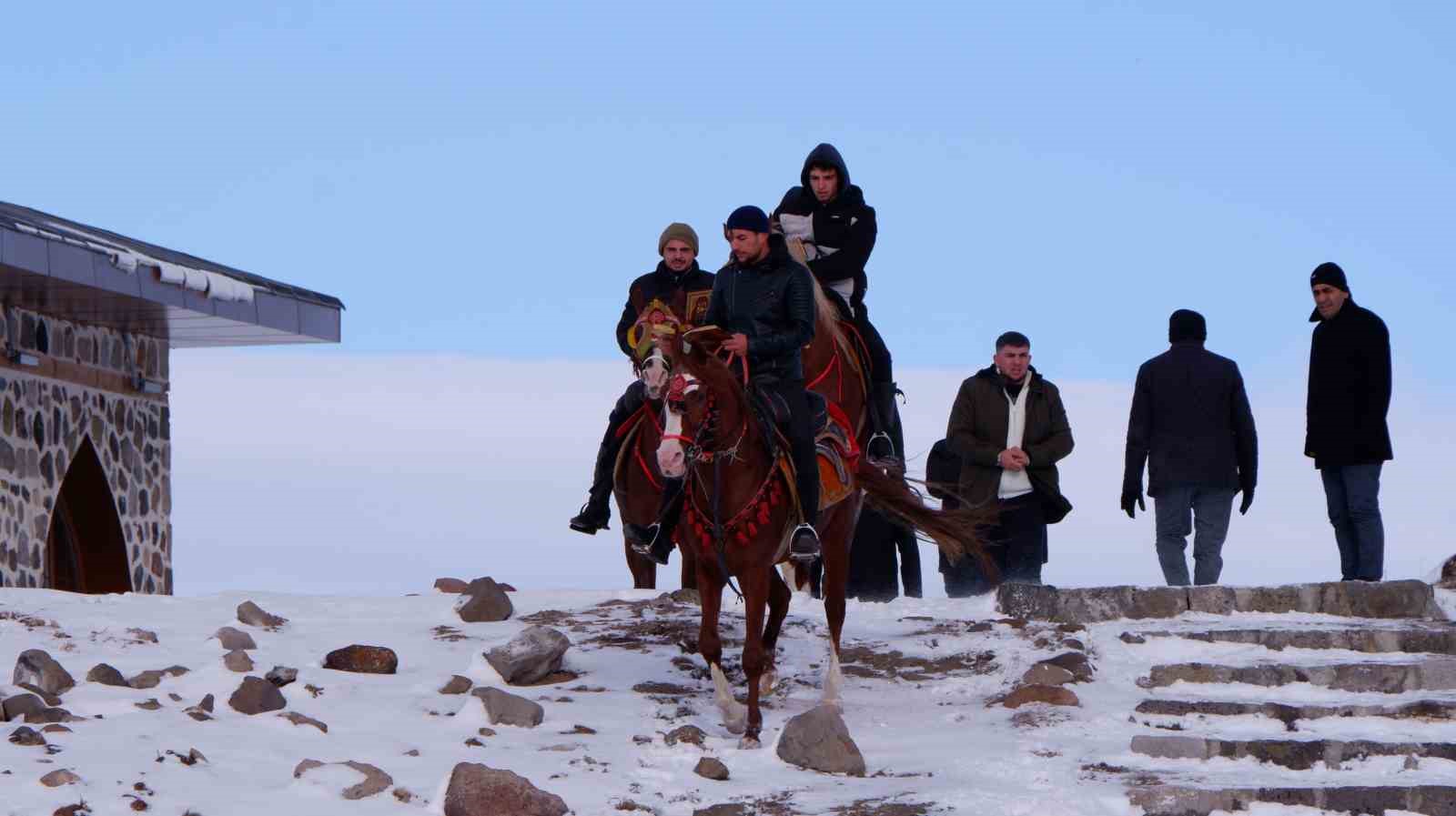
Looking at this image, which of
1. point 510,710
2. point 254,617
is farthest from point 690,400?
point 254,617

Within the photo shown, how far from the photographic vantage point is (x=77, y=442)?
17875 mm

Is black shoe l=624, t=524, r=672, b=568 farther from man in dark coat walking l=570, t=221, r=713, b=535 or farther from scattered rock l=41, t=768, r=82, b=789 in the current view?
scattered rock l=41, t=768, r=82, b=789

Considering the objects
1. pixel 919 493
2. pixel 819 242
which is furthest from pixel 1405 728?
pixel 819 242

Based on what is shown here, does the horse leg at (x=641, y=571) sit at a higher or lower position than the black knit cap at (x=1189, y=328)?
lower

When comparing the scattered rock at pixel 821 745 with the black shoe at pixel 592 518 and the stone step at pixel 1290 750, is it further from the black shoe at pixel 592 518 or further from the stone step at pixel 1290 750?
the black shoe at pixel 592 518

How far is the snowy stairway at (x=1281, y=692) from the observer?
28.7 feet

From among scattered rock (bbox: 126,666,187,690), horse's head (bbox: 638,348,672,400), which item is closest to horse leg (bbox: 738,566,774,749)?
horse's head (bbox: 638,348,672,400)

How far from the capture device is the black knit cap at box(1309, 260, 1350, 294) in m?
13.2

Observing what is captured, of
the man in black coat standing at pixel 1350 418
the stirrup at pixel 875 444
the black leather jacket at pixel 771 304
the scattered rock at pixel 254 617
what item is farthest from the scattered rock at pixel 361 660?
the man in black coat standing at pixel 1350 418

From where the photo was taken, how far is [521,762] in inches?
344

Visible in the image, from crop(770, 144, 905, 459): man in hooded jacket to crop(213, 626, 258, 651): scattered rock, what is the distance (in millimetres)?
3865

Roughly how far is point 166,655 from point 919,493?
451 centimetres

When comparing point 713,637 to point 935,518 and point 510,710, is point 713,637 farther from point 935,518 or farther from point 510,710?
point 935,518

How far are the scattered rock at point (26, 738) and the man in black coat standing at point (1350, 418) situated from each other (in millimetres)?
8353
